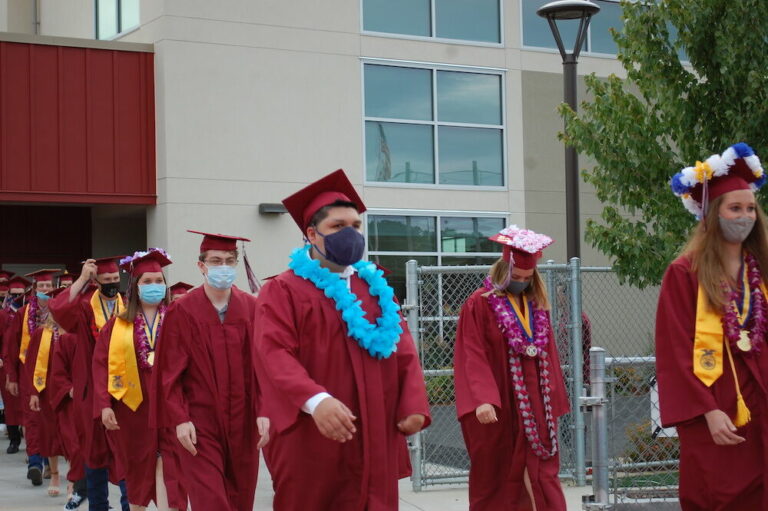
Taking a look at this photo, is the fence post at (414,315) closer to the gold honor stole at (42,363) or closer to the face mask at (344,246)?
the gold honor stole at (42,363)

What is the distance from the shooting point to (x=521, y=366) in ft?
24.1

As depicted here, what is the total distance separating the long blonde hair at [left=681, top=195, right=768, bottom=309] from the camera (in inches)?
212

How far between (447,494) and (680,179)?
564 centimetres

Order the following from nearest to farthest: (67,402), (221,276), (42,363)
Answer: (221,276)
(67,402)
(42,363)

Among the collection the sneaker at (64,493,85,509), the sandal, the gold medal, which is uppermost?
the gold medal

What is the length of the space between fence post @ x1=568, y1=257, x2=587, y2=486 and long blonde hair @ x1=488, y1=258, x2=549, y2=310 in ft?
8.89

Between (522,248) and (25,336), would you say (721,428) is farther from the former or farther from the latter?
(25,336)

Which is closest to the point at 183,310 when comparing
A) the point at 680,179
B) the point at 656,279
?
the point at 680,179

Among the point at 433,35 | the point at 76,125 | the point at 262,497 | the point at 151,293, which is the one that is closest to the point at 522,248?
the point at 151,293

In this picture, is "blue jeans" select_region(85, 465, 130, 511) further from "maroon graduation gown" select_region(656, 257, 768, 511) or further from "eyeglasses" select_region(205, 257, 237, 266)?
"maroon graduation gown" select_region(656, 257, 768, 511)

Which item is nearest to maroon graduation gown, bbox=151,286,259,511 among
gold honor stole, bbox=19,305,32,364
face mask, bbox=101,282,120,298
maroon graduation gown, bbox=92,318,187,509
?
maroon graduation gown, bbox=92,318,187,509

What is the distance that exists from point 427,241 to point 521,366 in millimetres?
11851

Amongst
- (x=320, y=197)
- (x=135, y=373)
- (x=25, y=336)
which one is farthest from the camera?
(x=25, y=336)

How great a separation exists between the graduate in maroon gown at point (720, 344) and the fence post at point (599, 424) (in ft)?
6.29
